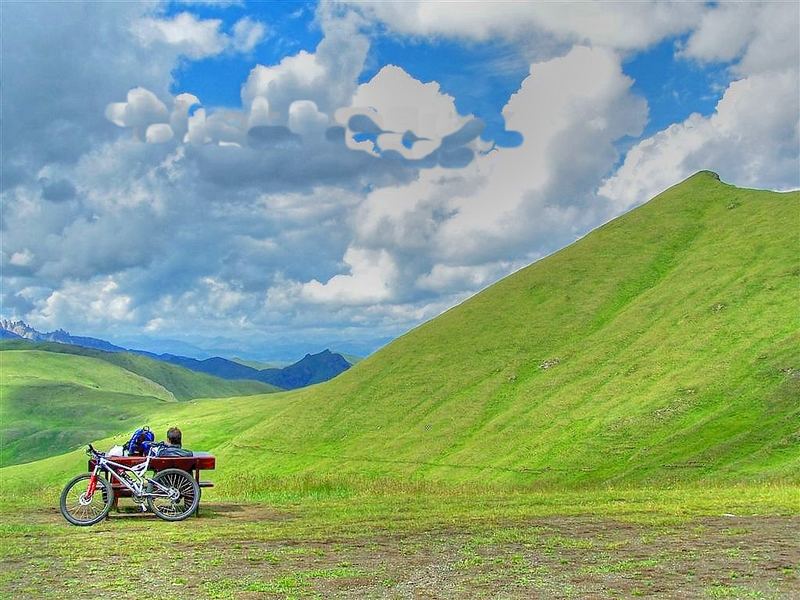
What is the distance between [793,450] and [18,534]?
45828 millimetres

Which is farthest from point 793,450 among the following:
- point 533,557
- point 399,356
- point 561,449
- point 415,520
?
point 399,356

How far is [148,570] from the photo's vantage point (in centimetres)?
1548

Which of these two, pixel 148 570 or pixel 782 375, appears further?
pixel 782 375

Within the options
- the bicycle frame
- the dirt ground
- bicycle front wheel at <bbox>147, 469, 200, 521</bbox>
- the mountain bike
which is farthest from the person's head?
the dirt ground

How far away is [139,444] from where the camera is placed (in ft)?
81.3

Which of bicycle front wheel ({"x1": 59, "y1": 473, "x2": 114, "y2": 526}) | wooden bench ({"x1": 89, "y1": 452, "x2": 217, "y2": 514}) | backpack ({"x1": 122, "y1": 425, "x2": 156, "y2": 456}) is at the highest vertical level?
backpack ({"x1": 122, "y1": 425, "x2": 156, "y2": 456})

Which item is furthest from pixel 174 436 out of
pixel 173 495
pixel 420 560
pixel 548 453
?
pixel 548 453

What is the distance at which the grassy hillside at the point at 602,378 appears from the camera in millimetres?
58781

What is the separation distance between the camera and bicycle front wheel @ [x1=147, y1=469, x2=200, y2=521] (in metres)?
23.6

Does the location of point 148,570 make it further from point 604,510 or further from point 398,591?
point 604,510

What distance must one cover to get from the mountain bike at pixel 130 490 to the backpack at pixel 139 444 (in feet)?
1.28

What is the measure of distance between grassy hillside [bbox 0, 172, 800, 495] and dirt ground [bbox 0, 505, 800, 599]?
15.2 m

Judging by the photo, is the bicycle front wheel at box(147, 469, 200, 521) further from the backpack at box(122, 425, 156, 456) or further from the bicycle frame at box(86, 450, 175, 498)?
the backpack at box(122, 425, 156, 456)

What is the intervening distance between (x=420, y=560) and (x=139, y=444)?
40.2 feet
